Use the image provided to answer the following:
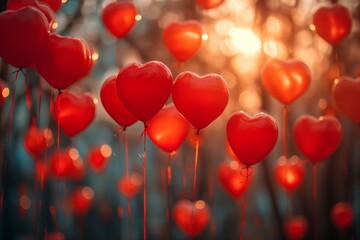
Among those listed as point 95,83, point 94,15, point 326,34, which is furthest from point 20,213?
point 326,34

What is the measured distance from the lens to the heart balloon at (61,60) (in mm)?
2229

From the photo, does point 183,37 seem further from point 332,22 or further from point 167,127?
point 332,22

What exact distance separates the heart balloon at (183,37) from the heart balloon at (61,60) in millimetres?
829

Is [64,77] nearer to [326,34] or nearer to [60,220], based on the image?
[326,34]

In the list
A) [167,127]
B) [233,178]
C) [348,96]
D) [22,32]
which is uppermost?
[22,32]

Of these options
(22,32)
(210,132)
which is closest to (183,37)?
(22,32)

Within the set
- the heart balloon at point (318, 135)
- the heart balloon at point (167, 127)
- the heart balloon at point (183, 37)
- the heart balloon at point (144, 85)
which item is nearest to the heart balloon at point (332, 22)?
the heart balloon at point (318, 135)

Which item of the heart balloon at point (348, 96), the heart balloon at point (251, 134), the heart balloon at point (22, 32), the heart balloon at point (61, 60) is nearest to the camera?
the heart balloon at point (22, 32)

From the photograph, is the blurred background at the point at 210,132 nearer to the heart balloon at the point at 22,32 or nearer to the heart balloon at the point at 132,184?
the heart balloon at the point at 132,184

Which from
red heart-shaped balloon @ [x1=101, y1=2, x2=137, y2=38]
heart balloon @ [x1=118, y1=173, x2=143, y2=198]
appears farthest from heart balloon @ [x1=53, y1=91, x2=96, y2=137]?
heart balloon @ [x1=118, y1=173, x2=143, y2=198]

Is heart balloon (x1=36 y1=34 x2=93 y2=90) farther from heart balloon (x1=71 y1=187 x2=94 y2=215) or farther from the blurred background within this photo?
heart balloon (x1=71 y1=187 x2=94 y2=215)

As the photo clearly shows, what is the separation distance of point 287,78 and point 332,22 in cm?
45

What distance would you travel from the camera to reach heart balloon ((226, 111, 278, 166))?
7.65ft

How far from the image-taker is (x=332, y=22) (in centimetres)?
297
